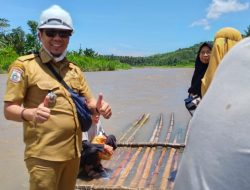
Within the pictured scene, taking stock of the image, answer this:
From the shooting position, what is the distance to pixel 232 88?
0.89 m

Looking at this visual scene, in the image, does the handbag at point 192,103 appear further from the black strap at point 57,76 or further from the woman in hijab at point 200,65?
the black strap at point 57,76

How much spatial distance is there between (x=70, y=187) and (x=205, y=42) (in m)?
1.72

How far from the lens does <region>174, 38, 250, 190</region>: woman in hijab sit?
2.80 ft

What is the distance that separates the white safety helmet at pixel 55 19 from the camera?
7.20 feet

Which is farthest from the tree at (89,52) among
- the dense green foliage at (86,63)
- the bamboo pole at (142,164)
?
the bamboo pole at (142,164)

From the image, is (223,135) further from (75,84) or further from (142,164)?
(142,164)

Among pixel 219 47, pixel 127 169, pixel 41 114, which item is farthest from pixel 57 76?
pixel 127 169

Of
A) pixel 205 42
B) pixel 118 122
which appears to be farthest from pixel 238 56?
pixel 118 122

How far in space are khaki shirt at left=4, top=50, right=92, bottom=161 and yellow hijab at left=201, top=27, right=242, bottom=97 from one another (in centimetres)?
94

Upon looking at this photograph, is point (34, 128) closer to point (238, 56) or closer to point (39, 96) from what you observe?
point (39, 96)

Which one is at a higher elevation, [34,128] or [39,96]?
[39,96]

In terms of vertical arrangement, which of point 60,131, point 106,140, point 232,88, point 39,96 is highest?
point 232,88

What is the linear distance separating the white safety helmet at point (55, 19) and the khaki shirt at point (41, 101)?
0.51 ft

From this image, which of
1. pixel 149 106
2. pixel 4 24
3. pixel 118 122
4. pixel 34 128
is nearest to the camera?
pixel 34 128
